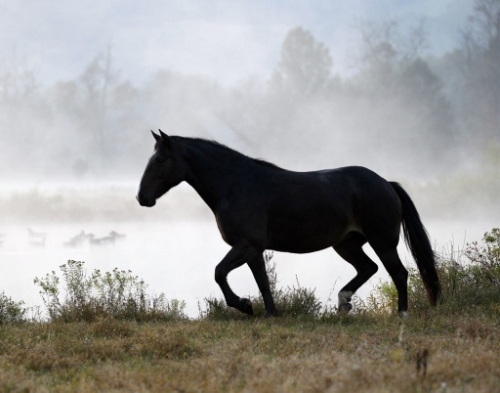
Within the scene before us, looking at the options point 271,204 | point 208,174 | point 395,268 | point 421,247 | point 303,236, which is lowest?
point 395,268

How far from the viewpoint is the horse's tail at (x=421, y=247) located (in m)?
9.87

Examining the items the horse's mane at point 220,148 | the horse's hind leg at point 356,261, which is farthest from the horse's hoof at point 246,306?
the horse's mane at point 220,148

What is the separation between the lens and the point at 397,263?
9.61 meters

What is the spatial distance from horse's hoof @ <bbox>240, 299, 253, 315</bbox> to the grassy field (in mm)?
109

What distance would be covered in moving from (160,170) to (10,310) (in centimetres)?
293

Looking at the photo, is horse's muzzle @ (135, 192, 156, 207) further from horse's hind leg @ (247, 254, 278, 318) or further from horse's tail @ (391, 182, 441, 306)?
horse's tail @ (391, 182, 441, 306)

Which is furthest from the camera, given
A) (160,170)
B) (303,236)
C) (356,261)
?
(356,261)

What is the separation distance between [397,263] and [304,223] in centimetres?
139

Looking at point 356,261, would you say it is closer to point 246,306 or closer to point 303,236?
point 303,236

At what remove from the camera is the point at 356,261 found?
9867mm

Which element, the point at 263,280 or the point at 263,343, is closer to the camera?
the point at 263,343

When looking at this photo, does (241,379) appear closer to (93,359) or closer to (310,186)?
(93,359)

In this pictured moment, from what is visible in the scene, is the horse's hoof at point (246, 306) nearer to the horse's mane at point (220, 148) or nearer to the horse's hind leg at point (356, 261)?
the horse's hind leg at point (356, 261)

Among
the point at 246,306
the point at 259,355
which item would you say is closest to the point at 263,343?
the point at 259,355
